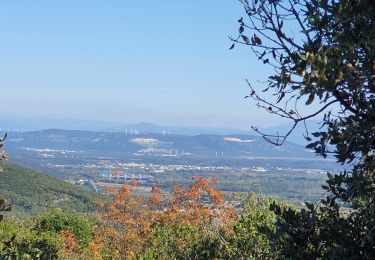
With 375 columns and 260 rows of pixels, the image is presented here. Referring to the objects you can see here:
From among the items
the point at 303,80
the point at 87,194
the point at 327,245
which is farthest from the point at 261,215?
the point at 87,194

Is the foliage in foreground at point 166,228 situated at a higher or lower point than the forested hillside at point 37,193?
higher

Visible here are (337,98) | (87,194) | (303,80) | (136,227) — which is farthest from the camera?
(87,194)

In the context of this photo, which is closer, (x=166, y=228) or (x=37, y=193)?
(x=166, y=228)

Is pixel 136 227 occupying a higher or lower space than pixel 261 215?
lower

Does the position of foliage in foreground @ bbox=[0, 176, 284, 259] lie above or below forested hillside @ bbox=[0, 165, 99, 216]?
above

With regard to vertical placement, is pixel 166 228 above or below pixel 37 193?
above

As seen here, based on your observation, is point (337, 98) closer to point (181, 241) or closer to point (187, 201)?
point (181, 241)

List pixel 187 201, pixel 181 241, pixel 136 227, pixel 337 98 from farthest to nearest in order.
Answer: pixel 187 201 → pixel 136 227 → pixel 181 241 → pixel 337 98

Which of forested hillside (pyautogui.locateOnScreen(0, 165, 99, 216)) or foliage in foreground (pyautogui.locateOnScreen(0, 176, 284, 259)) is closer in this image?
foliage in foreground (pyautogui.locateOnScreen(0, 176, 284, 259))

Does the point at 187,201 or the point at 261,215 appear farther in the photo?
the point at 187,201

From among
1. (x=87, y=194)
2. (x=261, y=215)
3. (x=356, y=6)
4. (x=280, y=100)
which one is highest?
(x=356, y=6)

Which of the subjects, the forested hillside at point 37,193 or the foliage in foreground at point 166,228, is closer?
the foliage in foreground at point 166,228
